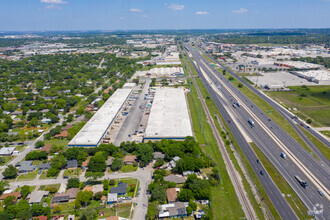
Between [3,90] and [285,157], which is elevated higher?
[3,90]

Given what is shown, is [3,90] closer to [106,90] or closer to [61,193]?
[106,90]

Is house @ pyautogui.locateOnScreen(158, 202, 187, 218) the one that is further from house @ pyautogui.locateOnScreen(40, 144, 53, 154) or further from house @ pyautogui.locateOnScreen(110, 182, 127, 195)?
house @ pyautogui.locateOnScreen(40, 144, 53, 154)

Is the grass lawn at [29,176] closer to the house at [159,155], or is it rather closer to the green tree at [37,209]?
the green tree at [37,209]

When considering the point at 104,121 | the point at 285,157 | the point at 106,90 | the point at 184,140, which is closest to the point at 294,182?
the point at 285,157

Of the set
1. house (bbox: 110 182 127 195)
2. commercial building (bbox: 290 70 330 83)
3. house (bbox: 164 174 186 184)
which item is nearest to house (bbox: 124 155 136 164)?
house (bbox: 110 182 127 195)

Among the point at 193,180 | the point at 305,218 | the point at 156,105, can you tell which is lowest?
the point at 305,218

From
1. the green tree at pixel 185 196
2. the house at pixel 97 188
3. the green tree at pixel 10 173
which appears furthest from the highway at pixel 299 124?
the green tree at pixel 10 173

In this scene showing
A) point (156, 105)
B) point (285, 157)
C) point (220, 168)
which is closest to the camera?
point (220, 168)
